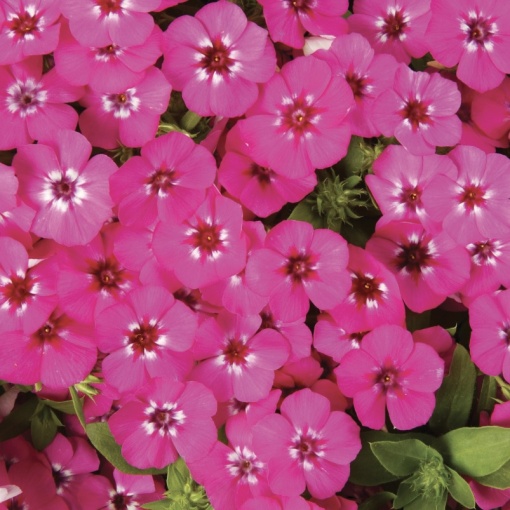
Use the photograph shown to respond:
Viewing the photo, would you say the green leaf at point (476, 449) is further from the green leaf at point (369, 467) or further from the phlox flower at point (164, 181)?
the phlox flower at point (164, 181)

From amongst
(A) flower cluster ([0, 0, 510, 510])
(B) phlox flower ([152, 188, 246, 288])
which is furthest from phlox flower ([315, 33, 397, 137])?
(B) phlox flower ([152, 188, 246, 288])

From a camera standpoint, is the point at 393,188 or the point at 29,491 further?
the point at 29,491

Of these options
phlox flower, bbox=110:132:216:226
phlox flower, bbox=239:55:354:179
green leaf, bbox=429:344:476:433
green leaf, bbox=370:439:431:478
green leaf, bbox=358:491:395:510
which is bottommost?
green leaf, bbox=358:491:395:510

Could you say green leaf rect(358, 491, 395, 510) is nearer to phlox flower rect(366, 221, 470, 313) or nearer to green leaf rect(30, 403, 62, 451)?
phlox flower rect(366, 221, 470, 313)

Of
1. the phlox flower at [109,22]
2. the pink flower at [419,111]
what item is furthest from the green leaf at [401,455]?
the phlox flower at [109,22]

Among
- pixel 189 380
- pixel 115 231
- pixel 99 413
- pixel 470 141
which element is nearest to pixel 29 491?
pixel 99 413

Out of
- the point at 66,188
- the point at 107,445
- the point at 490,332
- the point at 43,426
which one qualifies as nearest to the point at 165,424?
the point at 107,445

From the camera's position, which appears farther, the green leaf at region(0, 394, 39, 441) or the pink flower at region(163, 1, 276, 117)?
the green leaf at region(0, 394, 39, 441)

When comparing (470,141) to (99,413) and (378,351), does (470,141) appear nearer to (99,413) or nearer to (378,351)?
(378,351)
